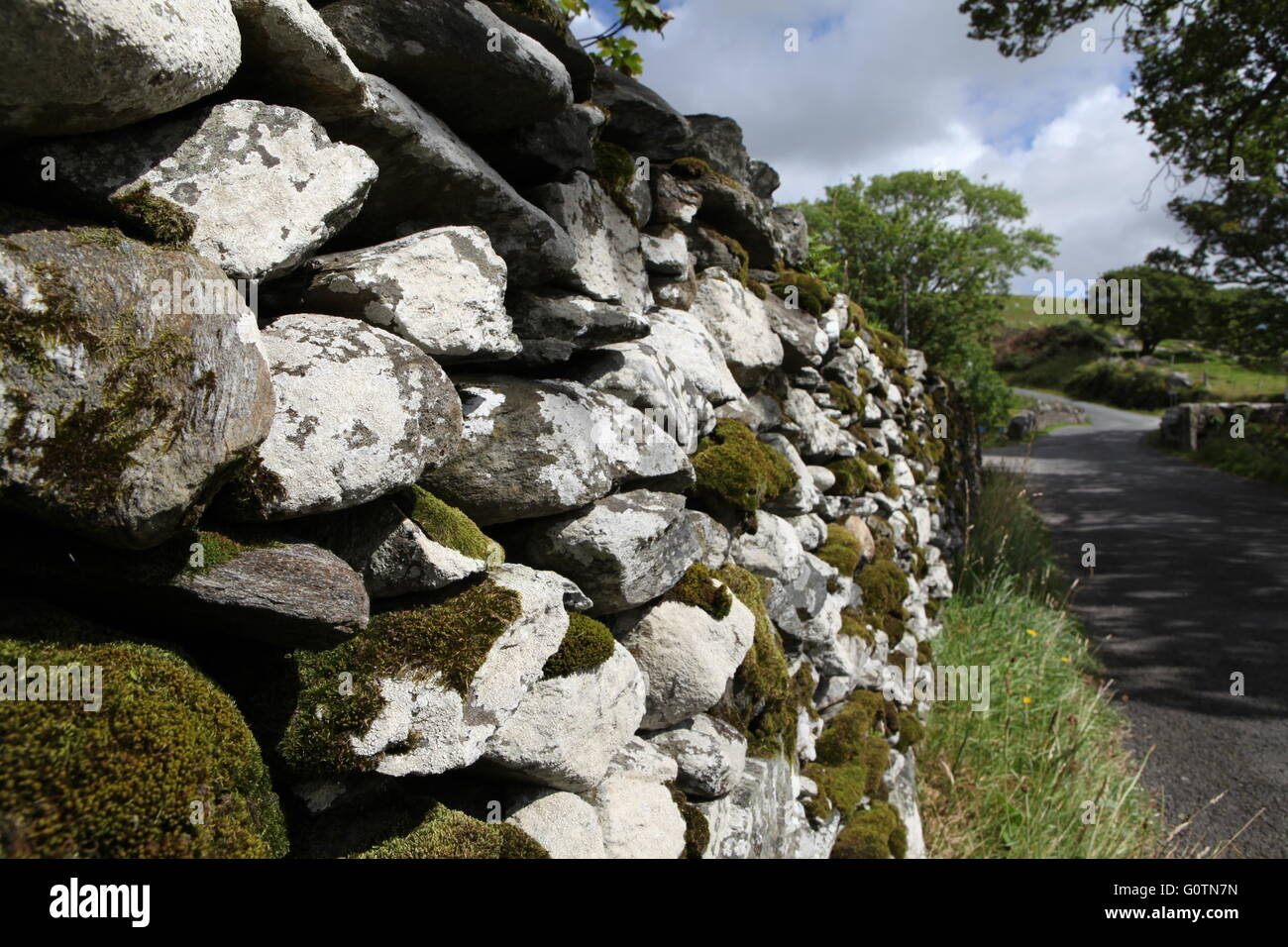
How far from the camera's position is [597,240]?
2.37 meters

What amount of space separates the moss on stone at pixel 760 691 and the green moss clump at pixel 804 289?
1.76 metres

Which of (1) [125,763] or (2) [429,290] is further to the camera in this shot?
(2) [429,290]

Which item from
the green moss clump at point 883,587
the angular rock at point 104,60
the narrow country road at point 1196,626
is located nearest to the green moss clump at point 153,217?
the angular rock at point 104,60

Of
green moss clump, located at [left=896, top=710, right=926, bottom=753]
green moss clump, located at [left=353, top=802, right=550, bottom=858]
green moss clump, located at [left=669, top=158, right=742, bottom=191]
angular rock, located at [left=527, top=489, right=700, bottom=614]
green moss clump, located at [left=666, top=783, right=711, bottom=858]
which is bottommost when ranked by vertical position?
green moss clump, located at [left=896, top=710, right=926, bottom=753]

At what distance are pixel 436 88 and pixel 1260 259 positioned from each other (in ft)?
62.1

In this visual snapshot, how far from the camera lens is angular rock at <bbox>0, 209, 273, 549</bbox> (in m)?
0.94

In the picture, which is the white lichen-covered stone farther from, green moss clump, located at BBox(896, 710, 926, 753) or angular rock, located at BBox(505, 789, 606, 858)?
green moss clump, located at BBox(896, 710, 926, 753)

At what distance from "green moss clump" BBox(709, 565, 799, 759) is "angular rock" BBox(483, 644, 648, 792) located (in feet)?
1.93

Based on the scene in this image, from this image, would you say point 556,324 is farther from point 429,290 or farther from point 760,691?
point 760,691

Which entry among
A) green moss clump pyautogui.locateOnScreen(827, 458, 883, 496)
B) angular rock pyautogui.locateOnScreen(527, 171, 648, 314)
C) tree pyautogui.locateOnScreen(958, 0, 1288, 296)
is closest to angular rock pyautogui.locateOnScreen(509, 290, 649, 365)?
angular rock pyautogui.locateOnScreen(527, 171, 648, 314)

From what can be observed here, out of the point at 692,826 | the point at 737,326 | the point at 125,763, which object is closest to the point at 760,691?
the point at 692,826

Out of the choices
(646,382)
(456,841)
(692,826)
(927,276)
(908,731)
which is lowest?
(908,731)

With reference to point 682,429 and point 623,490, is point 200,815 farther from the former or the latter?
point 682,429

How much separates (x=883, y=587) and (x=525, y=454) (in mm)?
3421
